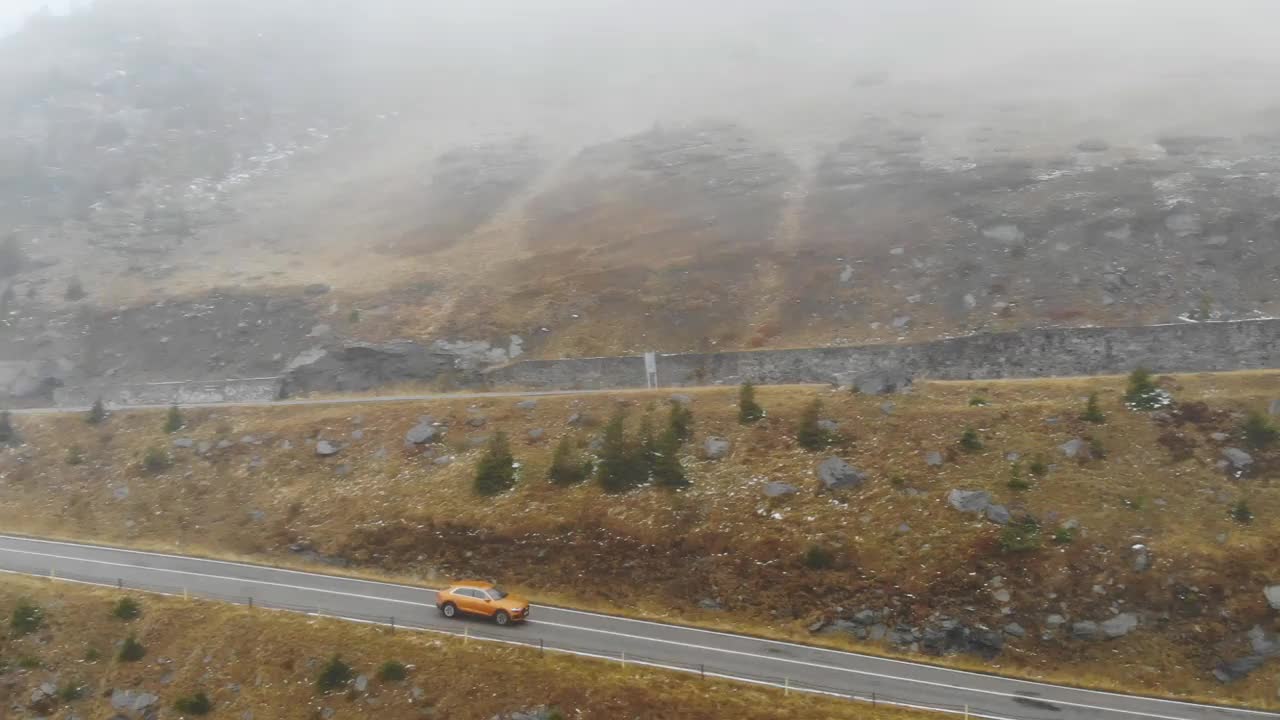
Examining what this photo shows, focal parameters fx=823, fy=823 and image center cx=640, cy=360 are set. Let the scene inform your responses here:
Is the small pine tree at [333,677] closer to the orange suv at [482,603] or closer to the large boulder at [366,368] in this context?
the orange suv at [482,603]

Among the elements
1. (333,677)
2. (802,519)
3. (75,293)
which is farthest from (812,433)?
(75,293)

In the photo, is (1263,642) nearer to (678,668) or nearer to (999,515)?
(999,515)

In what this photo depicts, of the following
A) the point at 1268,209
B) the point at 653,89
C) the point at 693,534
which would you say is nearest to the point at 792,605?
the point at 693,534

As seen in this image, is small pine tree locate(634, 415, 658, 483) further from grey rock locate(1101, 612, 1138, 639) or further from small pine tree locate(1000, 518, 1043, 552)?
grey rock locate(1101, 612, 1138, 639)

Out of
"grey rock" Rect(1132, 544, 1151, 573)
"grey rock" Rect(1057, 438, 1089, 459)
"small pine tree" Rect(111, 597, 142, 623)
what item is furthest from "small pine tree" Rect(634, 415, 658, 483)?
"small pine tree" Rect(111, 597, 142, 623)

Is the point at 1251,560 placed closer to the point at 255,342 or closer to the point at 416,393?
the point at 416,393

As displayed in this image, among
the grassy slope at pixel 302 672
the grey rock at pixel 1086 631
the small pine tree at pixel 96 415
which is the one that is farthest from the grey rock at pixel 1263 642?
the small pine tree at pixel 96 415
